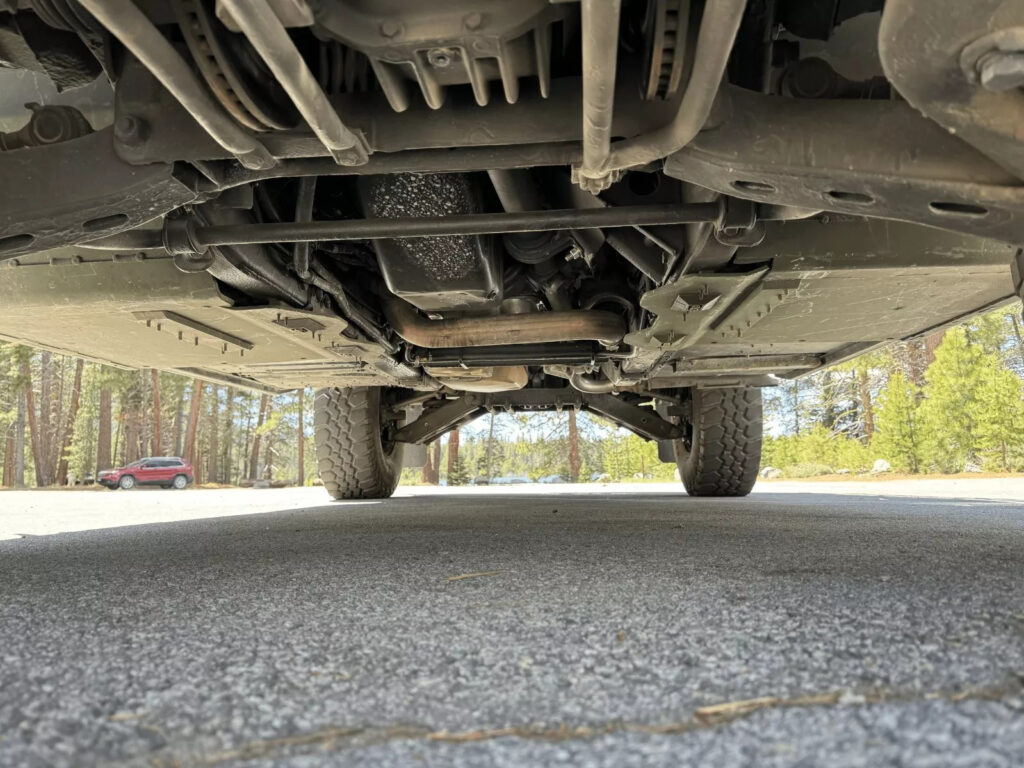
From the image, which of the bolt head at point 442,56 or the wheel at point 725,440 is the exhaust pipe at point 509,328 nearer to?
the bolt head at point 442,56

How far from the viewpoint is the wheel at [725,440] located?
5059 mm

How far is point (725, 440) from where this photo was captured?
5195mm

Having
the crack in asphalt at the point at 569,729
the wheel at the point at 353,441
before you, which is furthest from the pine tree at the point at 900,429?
the crack in asphalt at the point at 569,729

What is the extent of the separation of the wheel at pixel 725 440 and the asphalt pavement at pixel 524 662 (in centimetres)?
332

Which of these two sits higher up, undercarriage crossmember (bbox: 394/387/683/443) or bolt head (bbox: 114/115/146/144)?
bolt head (bbox: 114/115/146/144)

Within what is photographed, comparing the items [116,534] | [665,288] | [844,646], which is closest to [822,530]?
[665,288]

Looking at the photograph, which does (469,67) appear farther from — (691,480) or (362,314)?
(691,480)

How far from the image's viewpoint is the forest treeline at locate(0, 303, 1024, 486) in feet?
63.8

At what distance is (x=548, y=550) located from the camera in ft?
6.47

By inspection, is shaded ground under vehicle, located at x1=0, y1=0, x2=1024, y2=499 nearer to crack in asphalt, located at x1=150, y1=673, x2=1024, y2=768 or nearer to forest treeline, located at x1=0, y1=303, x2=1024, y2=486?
crack in asphalt, located at x1=150, y1=673, x2=1024, y2=768

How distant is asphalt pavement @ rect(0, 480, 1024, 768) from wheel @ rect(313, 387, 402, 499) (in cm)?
330

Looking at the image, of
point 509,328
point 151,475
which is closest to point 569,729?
point 509,328

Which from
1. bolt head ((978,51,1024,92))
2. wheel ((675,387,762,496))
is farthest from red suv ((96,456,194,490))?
bolt head ((978,51,1024,92))

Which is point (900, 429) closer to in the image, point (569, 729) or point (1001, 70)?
point (1001, 70)
